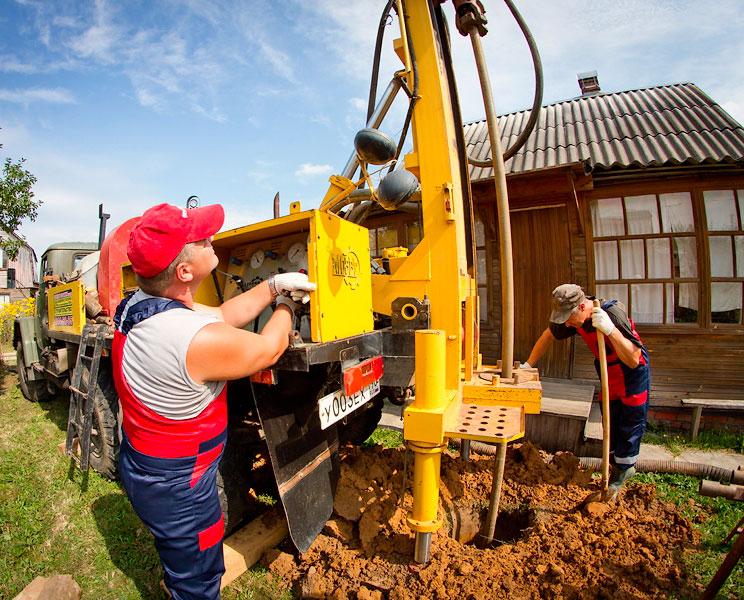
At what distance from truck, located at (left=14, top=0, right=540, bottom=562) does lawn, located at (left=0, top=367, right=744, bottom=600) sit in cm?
76

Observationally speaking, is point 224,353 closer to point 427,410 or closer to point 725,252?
point 427,410

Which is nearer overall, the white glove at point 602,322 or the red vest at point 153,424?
the red vest at point 153,424

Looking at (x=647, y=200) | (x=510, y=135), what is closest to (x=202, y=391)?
(x=647, y=200)

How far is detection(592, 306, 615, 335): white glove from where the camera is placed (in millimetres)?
2865

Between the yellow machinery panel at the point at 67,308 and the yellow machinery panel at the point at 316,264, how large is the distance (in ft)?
6.12

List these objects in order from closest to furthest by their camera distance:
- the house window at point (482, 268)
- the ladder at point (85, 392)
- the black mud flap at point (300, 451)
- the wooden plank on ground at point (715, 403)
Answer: the black mud flap at point (300, 451), the ladder at point (85, 392), the wooden plank on ground at point (715, 403), the house window at point (482, 268)

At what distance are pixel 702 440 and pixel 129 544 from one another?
5.99m

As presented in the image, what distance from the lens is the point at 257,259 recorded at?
3.27 metres

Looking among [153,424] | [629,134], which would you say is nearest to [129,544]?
[153,424]

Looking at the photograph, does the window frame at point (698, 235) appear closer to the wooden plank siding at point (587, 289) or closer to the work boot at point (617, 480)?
the wooden plank siding at point (587, 289)

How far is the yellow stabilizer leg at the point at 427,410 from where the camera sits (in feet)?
6.52

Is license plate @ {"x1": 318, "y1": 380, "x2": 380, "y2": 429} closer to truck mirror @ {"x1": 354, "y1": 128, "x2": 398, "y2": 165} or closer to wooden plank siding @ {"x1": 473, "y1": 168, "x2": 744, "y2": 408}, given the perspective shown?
truck mirror @ {"x1": 354, "y1": 128, "x2": 398, "y2": 165}

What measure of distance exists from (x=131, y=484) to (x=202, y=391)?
0.53 m

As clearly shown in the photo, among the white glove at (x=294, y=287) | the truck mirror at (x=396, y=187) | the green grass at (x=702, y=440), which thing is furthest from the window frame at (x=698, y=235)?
the white glove at (x=294, y=287)
